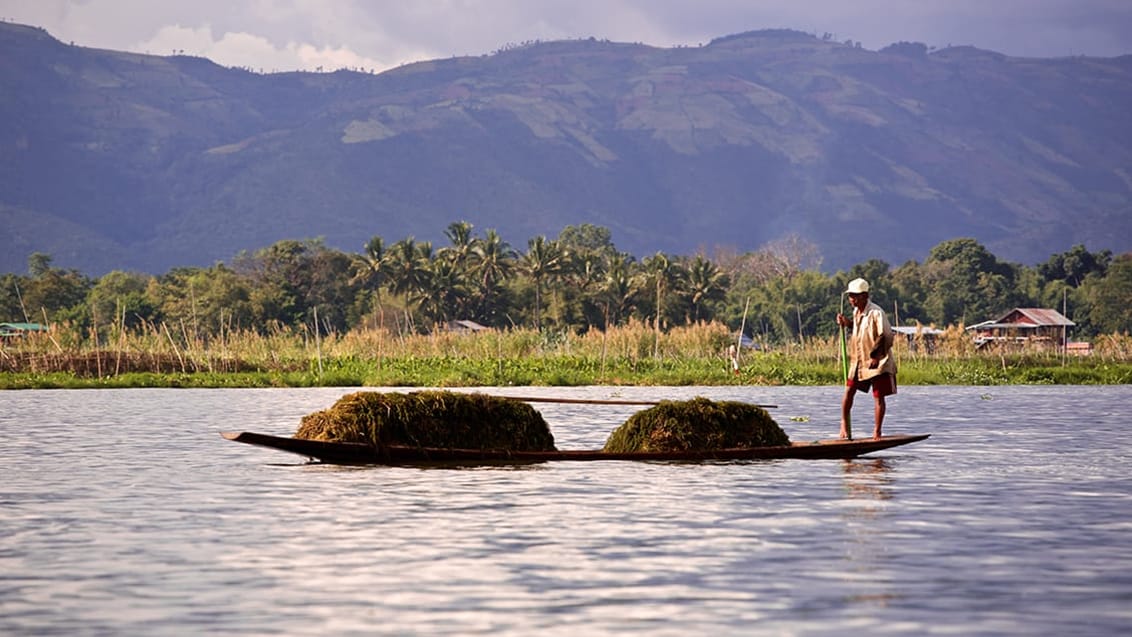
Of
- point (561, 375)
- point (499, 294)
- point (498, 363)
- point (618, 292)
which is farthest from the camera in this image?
point (499, 294)

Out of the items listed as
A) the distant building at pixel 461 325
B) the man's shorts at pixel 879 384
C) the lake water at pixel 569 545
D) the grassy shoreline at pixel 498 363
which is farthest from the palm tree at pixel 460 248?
the man's shorts at pixel 879 384

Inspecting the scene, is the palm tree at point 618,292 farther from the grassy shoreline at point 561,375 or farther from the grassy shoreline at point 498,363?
the grassy shoreline at point 561,375

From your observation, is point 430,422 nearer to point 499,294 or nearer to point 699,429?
point 699,429

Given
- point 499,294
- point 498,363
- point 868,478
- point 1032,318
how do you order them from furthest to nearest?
point 499,294
point 1032,318
point 498,363
point 868,478

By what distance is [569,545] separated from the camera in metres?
10.8

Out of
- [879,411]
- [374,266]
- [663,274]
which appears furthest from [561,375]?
[374,266]

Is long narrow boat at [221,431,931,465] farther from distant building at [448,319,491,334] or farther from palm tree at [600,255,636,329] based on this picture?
palm tree at [600,255,636,329]

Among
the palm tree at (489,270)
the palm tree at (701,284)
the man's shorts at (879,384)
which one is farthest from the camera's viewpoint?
the palm tree at (489,270)

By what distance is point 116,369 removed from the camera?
150 ft

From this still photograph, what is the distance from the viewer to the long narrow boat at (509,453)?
1581cm

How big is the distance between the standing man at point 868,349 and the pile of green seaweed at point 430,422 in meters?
3.27

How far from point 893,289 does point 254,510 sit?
3985 inches

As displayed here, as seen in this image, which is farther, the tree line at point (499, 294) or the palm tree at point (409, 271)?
the palm tree at point (409, 271)

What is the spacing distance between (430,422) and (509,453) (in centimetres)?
89
